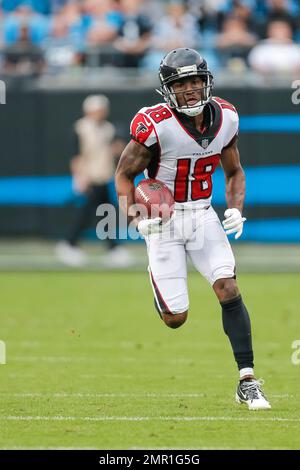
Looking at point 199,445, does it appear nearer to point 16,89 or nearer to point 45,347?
point 45,347

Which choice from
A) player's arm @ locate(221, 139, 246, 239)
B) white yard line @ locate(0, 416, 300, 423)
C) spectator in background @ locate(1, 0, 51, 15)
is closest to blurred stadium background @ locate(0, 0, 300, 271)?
spectator in background @ locate(1, 0, 51, 15)

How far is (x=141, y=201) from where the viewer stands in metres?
6.16

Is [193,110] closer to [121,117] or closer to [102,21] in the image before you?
[121,117]

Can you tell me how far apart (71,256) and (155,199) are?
786 centimetres

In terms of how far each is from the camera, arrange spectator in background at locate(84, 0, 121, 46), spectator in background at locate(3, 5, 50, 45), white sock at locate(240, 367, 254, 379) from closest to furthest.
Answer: white sock at locate(240, 367, 254, 379) → spectator in background at locate(84, 0, 121, 46) → spectator in background at locate(3, 5, 50, 45)

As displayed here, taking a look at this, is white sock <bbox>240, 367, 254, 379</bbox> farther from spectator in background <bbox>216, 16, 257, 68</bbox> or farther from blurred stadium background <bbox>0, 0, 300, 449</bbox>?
spectator in background <bbox>216, 16, 257, 68</bbox>

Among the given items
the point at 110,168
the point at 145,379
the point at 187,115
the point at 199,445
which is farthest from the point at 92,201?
the point at 199,445

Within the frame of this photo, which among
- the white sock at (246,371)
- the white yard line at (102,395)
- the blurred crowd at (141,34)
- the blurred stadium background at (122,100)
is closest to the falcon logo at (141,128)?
the white sock at (246,371)

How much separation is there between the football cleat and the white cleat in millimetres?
7801

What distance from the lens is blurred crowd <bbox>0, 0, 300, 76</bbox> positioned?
48.1ft

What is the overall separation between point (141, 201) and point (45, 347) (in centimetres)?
260

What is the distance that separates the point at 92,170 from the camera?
46.1 ft

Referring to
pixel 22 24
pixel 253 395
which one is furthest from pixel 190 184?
pixel 22 24

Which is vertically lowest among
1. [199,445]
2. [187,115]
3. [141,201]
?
[199,445]
